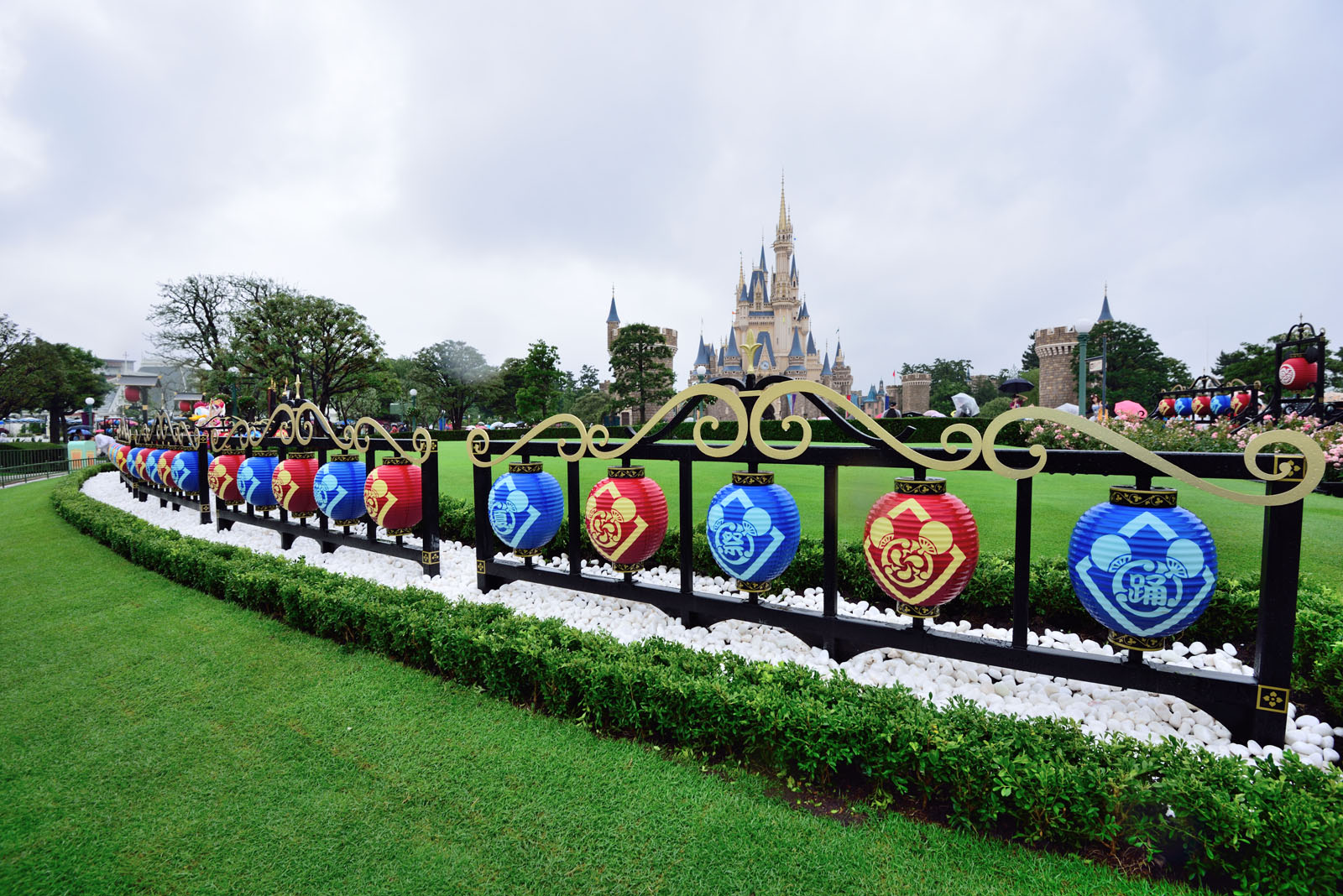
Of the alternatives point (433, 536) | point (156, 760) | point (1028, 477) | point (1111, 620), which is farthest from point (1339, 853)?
point (433, 536)

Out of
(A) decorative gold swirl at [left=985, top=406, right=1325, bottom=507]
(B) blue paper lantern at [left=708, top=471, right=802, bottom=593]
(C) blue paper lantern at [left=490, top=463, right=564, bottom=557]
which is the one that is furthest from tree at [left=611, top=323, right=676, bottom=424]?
(A) decorative gold swirl at [left=985, top=406, right=1325, bottom=507]

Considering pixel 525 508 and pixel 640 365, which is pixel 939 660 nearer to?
pixel 525 508

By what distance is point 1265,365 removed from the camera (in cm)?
3875

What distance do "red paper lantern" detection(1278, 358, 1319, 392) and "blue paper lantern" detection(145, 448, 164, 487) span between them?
25330mm

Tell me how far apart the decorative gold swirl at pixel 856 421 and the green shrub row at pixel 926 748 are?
135cm

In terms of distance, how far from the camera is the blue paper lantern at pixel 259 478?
25.0 ft

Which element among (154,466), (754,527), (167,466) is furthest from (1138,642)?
(154,466)

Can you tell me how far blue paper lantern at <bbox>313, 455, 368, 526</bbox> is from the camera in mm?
6531

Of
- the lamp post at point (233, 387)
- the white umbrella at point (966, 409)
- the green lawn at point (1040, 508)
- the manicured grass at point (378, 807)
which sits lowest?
the manicured grass at point (378, 807)

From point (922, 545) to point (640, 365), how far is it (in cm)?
4381

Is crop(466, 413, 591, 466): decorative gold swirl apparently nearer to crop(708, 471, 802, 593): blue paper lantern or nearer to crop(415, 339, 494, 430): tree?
crop(708, 471, 802, 593): blue paper lantern

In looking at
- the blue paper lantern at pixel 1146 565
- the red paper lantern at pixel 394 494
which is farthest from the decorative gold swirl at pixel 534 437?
the blue paper lantern at pixel 1146 565

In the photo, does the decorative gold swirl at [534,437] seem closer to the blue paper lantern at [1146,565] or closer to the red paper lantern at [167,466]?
the blue paper lantern at [1146,565]

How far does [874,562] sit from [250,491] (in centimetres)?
810
